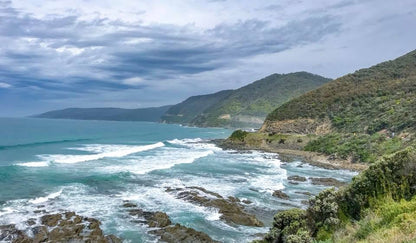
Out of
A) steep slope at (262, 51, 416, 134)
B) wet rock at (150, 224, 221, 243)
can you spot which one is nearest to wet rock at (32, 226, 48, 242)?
wet rock at (150, 224, 221, 243)

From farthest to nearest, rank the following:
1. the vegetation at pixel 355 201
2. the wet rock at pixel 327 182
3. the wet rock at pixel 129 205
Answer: the wet rock at pixel 327 182 → the wet rock at pixel 129 205 → the vegetation at pixel 355 201

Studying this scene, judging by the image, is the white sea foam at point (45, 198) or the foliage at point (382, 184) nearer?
the foliage at point (382, 184)

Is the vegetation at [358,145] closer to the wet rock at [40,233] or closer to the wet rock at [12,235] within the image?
the wet rock at [40,233]

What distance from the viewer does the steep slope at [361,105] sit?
62.7 meters

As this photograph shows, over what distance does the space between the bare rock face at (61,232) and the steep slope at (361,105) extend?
50479 mm

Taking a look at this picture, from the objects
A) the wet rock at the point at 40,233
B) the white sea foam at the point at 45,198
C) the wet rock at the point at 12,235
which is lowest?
the wet rock at the point at 40,233

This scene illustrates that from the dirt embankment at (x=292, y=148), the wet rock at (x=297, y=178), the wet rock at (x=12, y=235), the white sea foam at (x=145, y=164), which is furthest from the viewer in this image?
the dirt embankment at (x=292, y=148)

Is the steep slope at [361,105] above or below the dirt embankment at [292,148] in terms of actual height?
above

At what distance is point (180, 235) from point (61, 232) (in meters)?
6.93

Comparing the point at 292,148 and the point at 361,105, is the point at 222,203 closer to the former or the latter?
the point at 292,148

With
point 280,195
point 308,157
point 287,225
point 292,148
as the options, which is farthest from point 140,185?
point 292,148

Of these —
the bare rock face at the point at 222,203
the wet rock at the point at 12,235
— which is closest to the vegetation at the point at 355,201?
the bare rock face at the point at 222,203

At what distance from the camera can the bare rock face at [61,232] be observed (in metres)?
19.7

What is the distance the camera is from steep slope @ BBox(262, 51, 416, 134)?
62.7 metres
